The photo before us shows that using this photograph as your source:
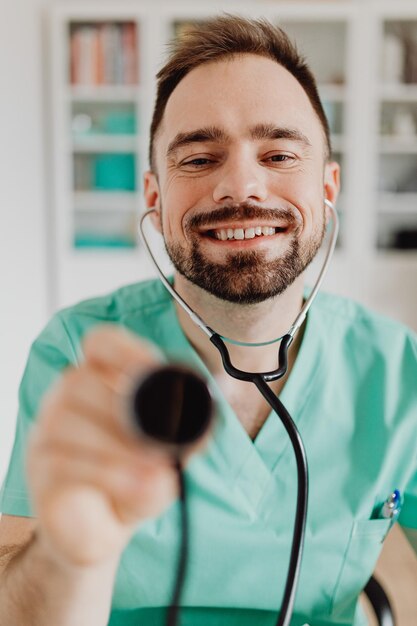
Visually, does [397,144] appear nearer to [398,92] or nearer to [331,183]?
[398,92]

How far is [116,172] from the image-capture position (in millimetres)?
3045

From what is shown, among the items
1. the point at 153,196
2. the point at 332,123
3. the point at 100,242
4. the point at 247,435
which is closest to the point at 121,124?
the point at 100,242

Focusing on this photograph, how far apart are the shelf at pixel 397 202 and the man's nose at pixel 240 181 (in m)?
2.43

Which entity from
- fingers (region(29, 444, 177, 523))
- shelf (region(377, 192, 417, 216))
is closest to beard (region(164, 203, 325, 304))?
fingers (region(29, 444, 177, 523))

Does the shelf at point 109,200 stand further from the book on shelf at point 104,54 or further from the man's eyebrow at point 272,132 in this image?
the man's eyebrow at point 272,132

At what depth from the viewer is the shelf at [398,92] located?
2949 millimetres

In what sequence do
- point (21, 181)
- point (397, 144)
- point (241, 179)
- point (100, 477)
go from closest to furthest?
1. point (100, 477)
2. point (241, 179)
3. point (21, 181)
4. point (397, 144)

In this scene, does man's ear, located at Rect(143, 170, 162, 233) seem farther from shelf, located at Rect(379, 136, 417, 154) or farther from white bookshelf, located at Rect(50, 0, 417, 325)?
shelf, located at Rect(379, 136, 417, 154)

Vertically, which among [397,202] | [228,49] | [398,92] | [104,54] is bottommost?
[397,202]

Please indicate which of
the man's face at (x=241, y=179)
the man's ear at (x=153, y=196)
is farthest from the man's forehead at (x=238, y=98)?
the man's ear at (x=153, y=196)

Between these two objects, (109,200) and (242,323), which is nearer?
(242,323)

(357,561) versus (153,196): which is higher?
(153,196)

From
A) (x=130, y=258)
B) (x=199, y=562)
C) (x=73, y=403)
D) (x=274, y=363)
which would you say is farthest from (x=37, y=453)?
(x=130, y=258)

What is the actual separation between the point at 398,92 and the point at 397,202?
513 mm
